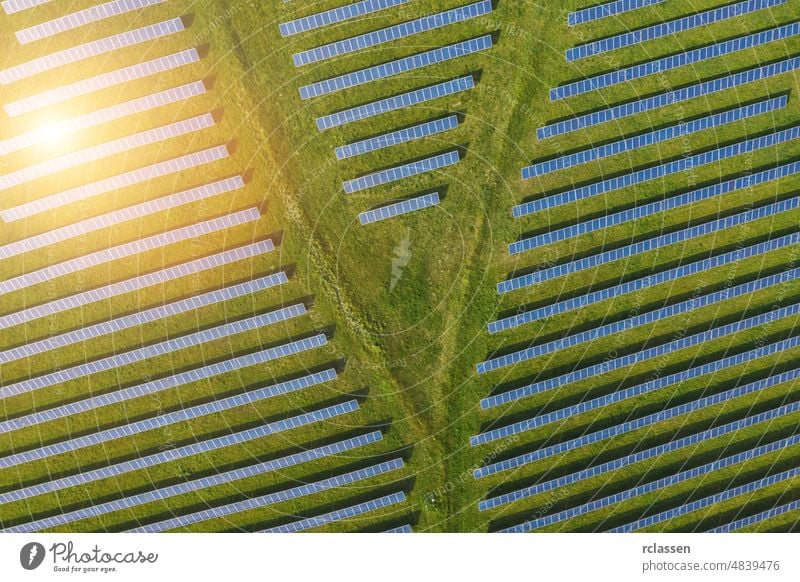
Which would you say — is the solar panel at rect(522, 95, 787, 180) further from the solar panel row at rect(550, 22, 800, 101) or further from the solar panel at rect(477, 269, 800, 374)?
the solar panel at rect(477, 269, 800, 374)

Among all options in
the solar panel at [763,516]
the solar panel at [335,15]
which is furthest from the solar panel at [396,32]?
the solar panel at [763,516]

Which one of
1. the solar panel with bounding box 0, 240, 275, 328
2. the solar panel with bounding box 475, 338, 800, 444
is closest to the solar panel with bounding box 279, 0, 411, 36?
the solar panel with bounding box 0, 240, 275, 328

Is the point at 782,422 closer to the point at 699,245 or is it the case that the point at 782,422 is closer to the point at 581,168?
the point at 699,245

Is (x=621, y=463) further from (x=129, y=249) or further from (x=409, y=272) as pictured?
(x=129, y=249)

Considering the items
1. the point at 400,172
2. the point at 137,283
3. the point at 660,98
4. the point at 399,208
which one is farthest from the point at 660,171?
the point at 137,283

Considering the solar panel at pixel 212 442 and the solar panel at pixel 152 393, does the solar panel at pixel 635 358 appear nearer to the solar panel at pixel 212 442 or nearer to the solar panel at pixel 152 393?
the solar panel at pixel 212 442

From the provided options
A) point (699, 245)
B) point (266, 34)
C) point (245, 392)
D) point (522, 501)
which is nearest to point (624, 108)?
point (699, 245)
